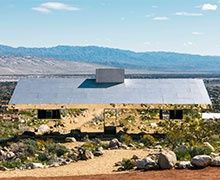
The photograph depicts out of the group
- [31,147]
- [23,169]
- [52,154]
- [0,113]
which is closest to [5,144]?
[31,147]

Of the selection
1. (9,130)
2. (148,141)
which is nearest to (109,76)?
(9,130)

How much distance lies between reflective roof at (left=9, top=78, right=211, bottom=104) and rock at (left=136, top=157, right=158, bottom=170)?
57.1ft

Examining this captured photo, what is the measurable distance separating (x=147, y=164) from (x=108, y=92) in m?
19.9

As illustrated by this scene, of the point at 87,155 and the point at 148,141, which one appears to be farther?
the point at 148,141

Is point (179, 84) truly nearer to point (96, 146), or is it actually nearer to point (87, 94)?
point (87, 94)

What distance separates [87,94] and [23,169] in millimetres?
17704

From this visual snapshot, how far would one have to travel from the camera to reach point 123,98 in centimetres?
4556

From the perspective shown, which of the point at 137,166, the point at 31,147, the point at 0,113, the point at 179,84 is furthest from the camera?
the point at 0,113

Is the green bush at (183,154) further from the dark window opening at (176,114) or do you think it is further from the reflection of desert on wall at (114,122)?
the reflection of desert on wall at (114,122)

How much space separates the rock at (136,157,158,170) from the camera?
26.9 m

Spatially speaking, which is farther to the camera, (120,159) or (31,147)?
(31,147)

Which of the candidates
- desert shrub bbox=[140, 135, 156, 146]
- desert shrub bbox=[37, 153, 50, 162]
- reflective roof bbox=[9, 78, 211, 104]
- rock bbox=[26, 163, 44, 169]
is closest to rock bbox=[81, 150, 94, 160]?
desert shrub bbox=[37, 153, 50, 162]

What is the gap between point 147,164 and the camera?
2706cm

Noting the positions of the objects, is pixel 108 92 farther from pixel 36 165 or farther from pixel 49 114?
pixel 36 165
